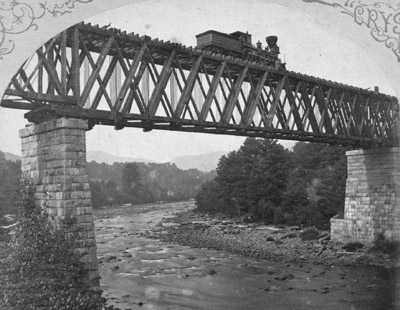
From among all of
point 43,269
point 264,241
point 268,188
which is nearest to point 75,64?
point 43,269

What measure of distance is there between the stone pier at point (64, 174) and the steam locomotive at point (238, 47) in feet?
21.2

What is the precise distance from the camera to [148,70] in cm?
1748

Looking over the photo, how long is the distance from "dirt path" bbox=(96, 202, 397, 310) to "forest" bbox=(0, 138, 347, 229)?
4426mm

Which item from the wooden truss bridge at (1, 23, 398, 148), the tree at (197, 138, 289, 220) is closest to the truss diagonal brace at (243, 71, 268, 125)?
the wooden truss bridge at (1, 23, 398, 148)

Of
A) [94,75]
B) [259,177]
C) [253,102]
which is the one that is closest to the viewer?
[94,75]

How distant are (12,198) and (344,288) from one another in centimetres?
1727

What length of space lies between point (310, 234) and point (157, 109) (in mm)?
23061

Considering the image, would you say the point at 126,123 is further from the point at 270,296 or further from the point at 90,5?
the point at 270,296

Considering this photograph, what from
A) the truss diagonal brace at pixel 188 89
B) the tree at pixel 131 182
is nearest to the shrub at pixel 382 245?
the tree at pixel 131 182

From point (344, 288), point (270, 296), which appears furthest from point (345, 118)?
point (270, 296)

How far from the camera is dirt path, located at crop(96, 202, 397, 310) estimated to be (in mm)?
19219

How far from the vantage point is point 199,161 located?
881 inches

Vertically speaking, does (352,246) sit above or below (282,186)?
below

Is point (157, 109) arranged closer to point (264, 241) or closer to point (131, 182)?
point (131, 182)
